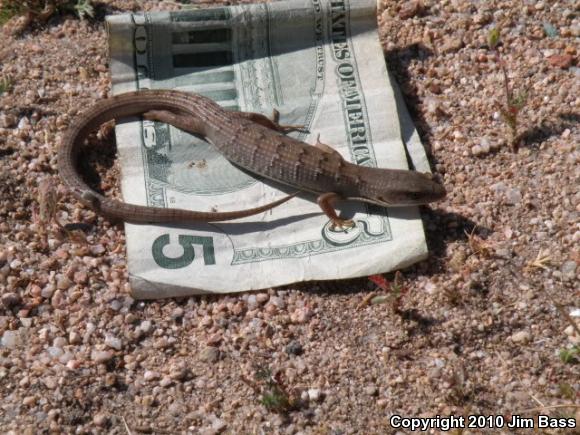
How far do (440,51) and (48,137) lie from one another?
2.73m

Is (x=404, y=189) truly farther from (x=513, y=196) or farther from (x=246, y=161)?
(x=246, y=161)

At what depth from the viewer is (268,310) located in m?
4.03

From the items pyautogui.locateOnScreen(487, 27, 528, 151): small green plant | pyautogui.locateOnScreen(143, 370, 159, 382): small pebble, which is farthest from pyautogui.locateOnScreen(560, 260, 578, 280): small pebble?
pyautogui.locateOnScreen(143, 370, 159, 382): small pebble

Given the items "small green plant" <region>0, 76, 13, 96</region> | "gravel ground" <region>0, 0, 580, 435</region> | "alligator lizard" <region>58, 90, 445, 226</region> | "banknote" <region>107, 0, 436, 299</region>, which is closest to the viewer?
"gravel ground" <region>0, 0, 580, 435</region>

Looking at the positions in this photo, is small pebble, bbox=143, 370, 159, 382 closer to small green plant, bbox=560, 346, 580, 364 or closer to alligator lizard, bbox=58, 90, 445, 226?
alligator lizard, bbox=58, 90, 445, 226

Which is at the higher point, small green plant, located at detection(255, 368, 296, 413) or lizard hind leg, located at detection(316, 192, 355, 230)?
lizard hind leg, located at detection(316, 192, 355, 230)

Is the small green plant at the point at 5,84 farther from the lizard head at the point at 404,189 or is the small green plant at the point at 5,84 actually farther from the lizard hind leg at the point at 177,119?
the lizard head at the point at 404,189

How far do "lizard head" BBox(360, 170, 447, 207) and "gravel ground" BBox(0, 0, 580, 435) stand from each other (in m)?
0.19

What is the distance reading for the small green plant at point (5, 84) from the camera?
4988mm

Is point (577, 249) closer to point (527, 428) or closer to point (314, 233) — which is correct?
point (527, 428)

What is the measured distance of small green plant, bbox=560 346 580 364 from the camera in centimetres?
359

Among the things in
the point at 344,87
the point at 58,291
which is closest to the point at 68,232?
the point at 58,291

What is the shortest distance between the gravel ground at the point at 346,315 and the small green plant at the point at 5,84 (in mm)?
65

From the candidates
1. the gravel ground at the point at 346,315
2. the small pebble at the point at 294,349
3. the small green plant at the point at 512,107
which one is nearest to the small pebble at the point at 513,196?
the gravel ground at the point at 346,315
